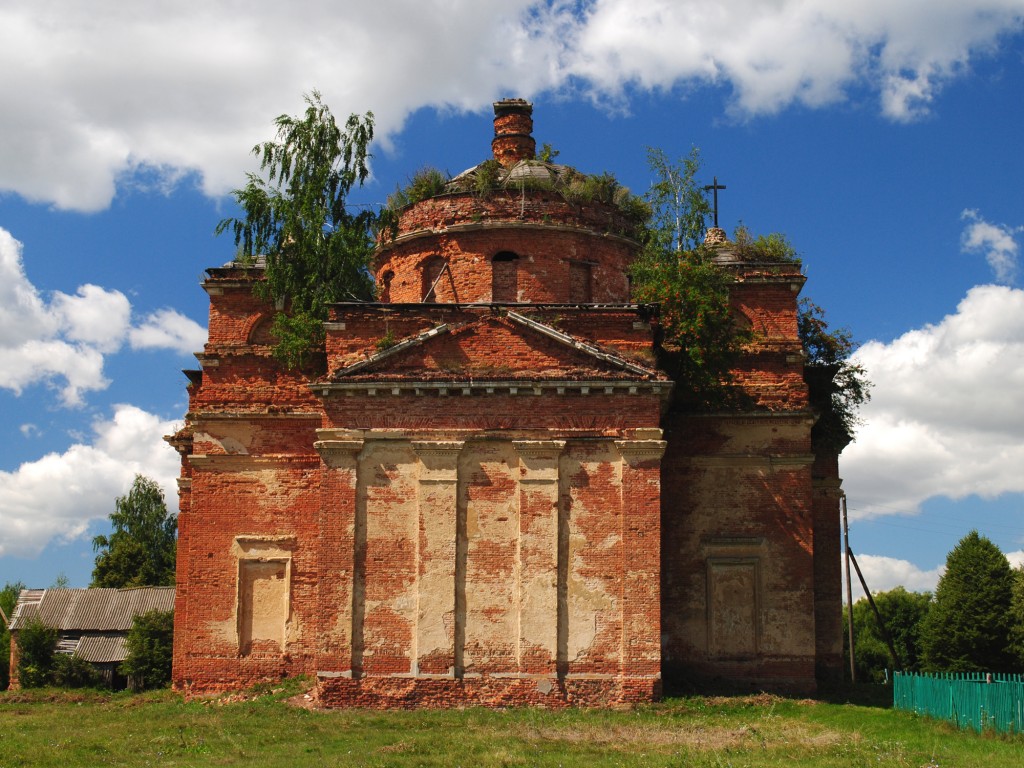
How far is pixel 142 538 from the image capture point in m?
55.5

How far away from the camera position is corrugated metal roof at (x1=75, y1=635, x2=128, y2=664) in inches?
1385

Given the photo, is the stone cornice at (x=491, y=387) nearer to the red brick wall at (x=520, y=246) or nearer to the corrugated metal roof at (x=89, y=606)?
the red brick wall at (x=520, y=246)

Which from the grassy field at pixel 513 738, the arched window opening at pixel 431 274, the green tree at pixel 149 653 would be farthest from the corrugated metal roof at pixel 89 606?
the arched window opening at pixel 431 274

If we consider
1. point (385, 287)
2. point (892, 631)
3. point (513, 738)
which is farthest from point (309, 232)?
point (892, 631)

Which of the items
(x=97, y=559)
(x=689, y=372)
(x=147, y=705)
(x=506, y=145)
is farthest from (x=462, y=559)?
(x=97, y=559)

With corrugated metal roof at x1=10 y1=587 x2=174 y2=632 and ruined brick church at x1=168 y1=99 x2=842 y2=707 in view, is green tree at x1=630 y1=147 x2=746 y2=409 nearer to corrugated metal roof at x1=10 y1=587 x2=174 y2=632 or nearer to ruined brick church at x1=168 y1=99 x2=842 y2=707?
ruined brick church at x1=168 y1=99 x2=842 y2=707

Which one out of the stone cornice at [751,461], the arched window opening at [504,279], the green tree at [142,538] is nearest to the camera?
the stone cornice at [751,461]

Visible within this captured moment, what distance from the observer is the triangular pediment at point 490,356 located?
21578 millimetres

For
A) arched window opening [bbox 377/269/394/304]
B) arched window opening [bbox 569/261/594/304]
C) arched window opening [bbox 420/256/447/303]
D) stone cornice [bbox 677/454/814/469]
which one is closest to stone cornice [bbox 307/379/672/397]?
stone cornice [bbox 677/454/814/469]

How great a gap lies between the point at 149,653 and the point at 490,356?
17.1m

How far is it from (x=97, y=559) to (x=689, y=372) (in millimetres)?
35482

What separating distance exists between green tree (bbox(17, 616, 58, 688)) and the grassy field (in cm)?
1268

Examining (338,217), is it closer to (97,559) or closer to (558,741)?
(558,741)

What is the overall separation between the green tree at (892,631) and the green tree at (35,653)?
31.2 metres
